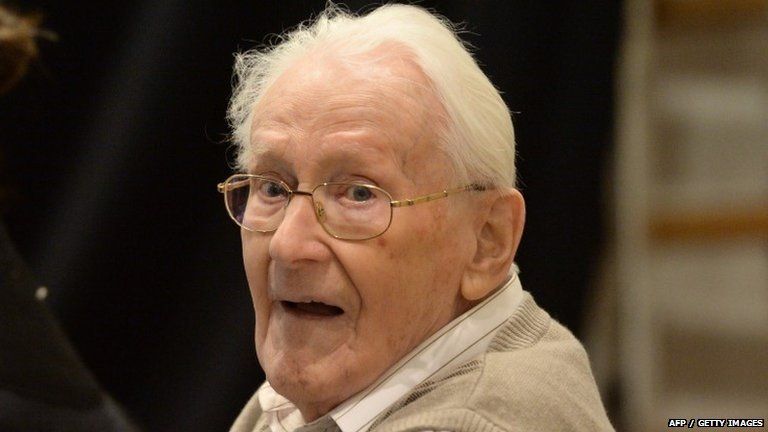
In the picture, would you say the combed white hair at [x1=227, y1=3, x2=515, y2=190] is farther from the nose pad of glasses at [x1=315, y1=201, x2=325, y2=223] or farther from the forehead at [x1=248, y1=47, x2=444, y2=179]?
the nose pad of glasses at [x1=315, y1=201, x2=325, y2=223]

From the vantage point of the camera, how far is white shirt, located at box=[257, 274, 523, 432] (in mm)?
1472

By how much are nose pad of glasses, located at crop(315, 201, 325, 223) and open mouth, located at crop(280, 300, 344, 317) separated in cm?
12

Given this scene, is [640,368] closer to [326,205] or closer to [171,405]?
[171,405]

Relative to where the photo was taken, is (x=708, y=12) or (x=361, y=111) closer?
(x=361, y=111)

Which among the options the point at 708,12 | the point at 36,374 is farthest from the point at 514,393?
the point at 708,12

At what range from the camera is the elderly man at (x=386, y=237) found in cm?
146

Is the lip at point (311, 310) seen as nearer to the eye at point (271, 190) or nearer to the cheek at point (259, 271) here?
the cheek at point (259, 271)

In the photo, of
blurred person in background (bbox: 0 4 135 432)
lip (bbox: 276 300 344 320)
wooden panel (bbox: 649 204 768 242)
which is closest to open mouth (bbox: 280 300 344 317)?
lip (bbox: 276 300 344 320)

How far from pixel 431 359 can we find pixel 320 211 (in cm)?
25

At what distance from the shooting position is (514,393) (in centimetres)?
139

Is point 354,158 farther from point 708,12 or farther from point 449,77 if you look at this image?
point 708,12

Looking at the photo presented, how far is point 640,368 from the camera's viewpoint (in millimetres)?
2984

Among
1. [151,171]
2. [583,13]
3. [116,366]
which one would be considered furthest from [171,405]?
[583,13]

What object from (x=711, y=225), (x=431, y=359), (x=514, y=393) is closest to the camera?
(x=514, y=393)
